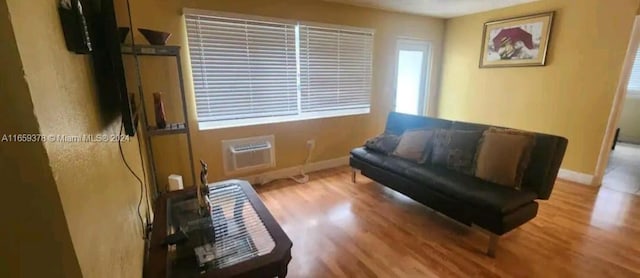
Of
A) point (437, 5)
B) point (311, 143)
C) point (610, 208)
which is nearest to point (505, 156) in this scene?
point (610, 208)

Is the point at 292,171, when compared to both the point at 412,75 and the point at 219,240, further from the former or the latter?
the point at 412,75

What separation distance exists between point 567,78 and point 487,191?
2189 millimetres

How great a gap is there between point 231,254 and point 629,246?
2777 millimetres

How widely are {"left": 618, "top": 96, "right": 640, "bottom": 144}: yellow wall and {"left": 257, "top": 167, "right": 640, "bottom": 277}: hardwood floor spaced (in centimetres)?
297

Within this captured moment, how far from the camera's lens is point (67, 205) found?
0.52 meters

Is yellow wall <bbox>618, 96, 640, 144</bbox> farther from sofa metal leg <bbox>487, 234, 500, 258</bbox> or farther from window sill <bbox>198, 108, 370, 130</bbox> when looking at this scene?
sofa metal leg <bbox>487, 234, 500, 258</bbox>

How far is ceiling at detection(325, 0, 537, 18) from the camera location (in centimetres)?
320

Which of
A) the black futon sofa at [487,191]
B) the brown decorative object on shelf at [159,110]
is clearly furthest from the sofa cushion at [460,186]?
the brown decorative object on shelf at [159,110]

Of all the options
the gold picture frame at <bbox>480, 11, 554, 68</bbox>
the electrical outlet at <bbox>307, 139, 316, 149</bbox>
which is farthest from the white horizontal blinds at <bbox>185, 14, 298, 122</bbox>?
the gold picture frame at <bbox>480, 11, 554, 68</bbox>

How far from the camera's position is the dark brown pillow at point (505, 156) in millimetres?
2041

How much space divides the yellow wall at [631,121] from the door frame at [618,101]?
2.64 m

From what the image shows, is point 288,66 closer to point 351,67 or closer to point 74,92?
point 351,67

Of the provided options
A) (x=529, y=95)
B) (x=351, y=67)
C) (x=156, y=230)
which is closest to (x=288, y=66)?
(x=351, y=67)

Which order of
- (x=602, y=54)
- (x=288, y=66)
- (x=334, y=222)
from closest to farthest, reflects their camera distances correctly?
(x=334, y=222), (x=602, y=54), (x=288, y=66)
